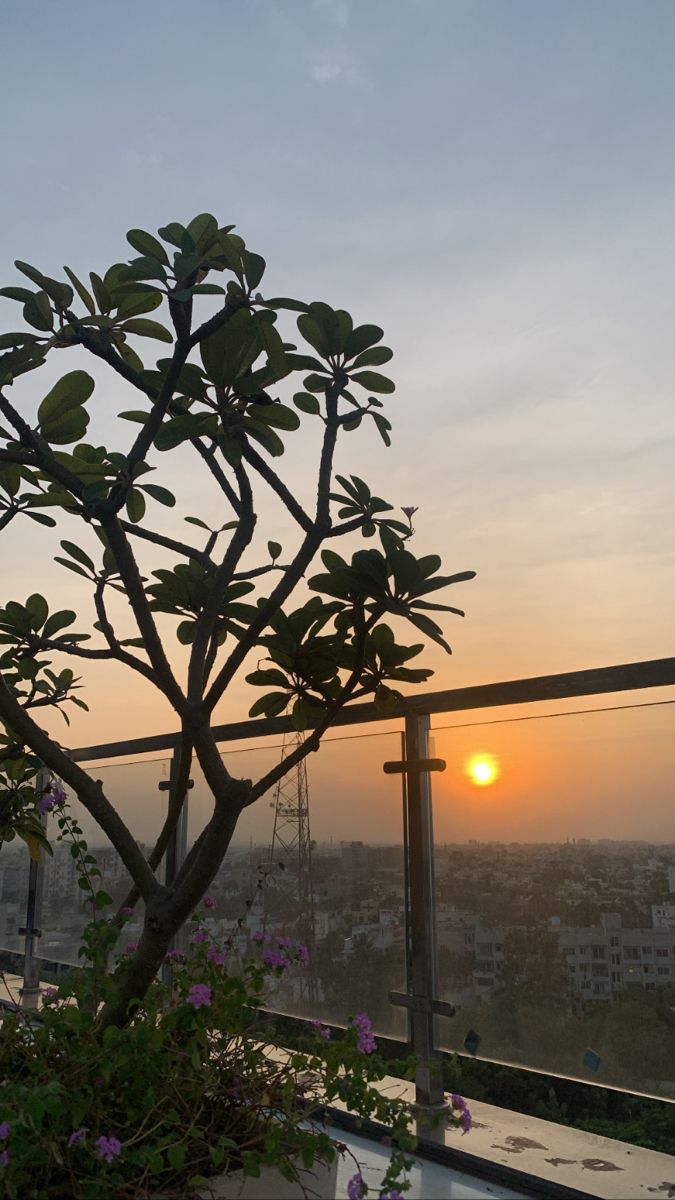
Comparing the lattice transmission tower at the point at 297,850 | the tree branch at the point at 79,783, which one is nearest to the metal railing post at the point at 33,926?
the lattice transmission tower at the point at 297,850

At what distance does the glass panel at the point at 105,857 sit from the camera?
3662 mm

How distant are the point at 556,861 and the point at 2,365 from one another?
1.67m

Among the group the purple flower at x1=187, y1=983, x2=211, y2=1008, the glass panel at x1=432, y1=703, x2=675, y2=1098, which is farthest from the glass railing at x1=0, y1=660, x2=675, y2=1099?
the purple flower at x1=187, y1=983, x2=211, y2=1008

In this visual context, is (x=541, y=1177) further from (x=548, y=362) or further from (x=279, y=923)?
(x=548, y=362)

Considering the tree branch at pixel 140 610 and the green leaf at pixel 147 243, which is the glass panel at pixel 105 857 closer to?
the tree branch at pixel 140 610

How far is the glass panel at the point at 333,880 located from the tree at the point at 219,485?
1.41 ft

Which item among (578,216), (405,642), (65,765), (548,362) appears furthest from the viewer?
(548,362)

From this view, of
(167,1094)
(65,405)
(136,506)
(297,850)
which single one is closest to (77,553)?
(136,506)

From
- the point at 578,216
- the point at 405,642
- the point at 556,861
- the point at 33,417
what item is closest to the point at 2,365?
the point at 33,417

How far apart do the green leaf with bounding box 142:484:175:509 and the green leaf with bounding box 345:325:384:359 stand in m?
0.56

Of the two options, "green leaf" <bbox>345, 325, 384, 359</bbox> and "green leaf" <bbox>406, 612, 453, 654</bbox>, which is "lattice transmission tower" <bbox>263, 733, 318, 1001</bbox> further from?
"green leaf" <bbox>345, 325, 384, 359</bbox>

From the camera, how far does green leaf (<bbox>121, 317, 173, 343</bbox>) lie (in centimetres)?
201

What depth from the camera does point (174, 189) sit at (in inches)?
131

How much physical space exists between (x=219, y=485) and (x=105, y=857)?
7.40ft
